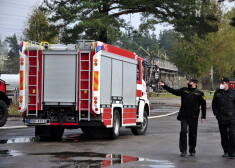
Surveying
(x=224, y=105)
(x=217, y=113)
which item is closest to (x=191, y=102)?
(x=217, y=113)

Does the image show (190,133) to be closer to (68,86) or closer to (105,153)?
(105,153)

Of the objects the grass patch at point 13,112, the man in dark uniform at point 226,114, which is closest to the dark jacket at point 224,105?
Answer: the man in dark uniform at point 226,114

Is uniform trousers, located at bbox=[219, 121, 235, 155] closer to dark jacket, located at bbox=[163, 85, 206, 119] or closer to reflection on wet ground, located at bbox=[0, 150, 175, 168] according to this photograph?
dark jacket, located at bbox=[163, 85, 206, 119]

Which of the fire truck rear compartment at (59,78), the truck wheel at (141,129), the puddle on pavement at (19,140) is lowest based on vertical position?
the puddle on pavement at (19,140)

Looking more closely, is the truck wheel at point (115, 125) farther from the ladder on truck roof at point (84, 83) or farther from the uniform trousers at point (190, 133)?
the uniform trousers at point (190, 133)

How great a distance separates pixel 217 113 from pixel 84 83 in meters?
4.55

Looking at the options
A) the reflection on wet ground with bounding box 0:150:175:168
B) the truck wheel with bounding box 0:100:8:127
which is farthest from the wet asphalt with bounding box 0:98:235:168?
the truck wheel with bounding box 0:100:8:127

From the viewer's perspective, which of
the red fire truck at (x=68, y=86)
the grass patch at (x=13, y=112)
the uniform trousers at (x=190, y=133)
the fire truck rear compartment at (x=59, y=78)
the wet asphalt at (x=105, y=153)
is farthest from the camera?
the grass patch at (x=13, y=112)

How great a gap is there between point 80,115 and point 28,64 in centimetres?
212

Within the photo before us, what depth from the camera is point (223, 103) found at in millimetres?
13633

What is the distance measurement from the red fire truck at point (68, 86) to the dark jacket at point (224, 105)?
3.93 m

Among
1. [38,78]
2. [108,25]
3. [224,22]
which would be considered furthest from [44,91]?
[224,22]

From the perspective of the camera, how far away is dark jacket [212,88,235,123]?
531 inches

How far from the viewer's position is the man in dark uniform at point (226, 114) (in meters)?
13.5
